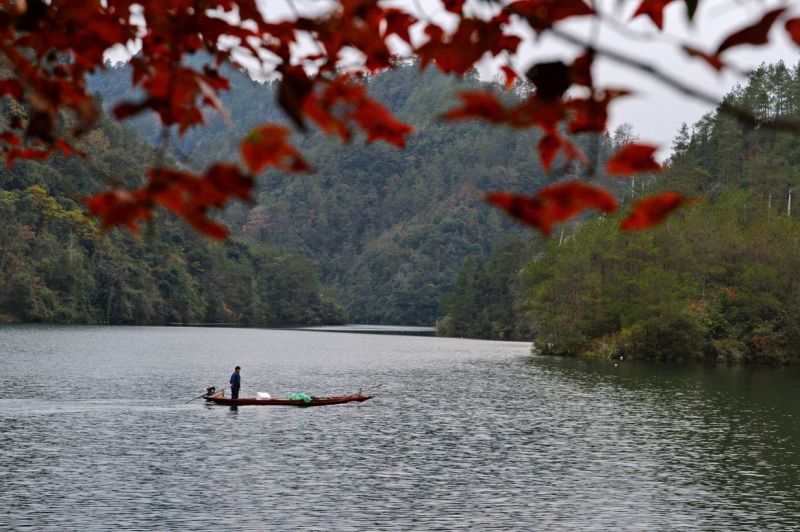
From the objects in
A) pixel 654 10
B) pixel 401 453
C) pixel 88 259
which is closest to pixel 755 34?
pixel 654 10

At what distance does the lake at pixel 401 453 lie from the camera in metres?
25.4

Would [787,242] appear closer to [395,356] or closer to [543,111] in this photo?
[395,356]

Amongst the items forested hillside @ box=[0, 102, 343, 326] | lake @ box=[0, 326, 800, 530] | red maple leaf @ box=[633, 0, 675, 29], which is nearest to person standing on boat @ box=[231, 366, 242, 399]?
lake @ box=[0, 326, 800, 530]

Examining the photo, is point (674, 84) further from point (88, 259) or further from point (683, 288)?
point (88, 259)

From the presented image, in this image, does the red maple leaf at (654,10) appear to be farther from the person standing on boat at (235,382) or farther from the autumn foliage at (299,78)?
the person standing on boat at (235,382)

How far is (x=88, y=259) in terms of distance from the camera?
14900 centimetres

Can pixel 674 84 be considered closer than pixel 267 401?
Yes

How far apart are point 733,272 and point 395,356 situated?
37.5 m

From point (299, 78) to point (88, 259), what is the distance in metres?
154

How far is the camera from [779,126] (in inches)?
113

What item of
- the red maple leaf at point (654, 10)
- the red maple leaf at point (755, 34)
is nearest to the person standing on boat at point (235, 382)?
the red maple leaf at point (654, 10)

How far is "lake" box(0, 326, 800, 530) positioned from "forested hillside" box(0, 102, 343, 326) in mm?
69670

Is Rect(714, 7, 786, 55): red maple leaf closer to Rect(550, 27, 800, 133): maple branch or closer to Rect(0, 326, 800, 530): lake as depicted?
Rect(550, 27, 800, 133): maple branch

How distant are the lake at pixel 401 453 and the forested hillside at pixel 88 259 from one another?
6967cm
